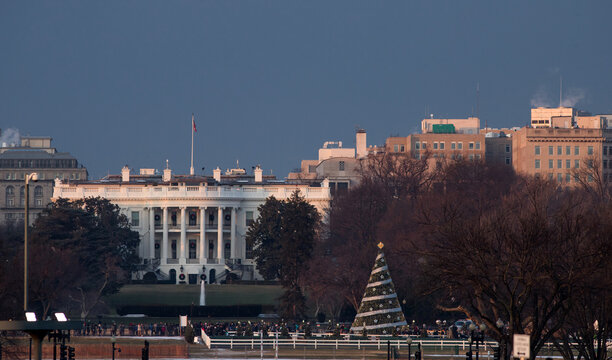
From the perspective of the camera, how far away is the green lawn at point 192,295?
149250mm

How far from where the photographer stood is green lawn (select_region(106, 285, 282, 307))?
149 meters

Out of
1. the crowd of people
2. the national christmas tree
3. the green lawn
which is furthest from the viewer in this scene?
the green lawn

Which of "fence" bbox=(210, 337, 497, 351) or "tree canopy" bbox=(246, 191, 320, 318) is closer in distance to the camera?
"fence" bbox=(210, 337, 497, 351)

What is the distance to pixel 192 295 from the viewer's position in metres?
156

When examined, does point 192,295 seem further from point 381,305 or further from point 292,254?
point 381,305

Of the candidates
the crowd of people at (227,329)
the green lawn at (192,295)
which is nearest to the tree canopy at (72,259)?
the green lawn at (192,295)

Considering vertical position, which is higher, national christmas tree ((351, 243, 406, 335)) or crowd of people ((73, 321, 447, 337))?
national christmas tree ((351, 243, 406, 335))

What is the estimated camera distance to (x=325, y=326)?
122750 mm

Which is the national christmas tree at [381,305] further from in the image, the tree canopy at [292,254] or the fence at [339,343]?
the tree canopy at [292,254]

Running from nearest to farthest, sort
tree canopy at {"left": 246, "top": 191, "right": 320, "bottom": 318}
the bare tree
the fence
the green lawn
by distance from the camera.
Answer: the bare tree < the fence < tree canopy at {"left": 246, "top": 191, "right": 320, "bottom": 318} < the green lawn

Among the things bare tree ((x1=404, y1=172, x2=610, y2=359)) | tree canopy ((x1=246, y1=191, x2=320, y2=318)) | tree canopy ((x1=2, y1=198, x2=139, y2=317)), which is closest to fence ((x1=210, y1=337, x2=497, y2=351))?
tree canopy ((x1=2, y1=198, x2=139, y2=317))

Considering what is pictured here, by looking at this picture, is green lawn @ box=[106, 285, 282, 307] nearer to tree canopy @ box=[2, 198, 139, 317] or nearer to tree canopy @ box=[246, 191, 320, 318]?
tree canopy @ box=[2, 198, 139, 317]

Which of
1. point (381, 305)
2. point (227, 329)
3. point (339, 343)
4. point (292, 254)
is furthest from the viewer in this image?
point (292, 254)

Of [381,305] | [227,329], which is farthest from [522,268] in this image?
[227,329]
